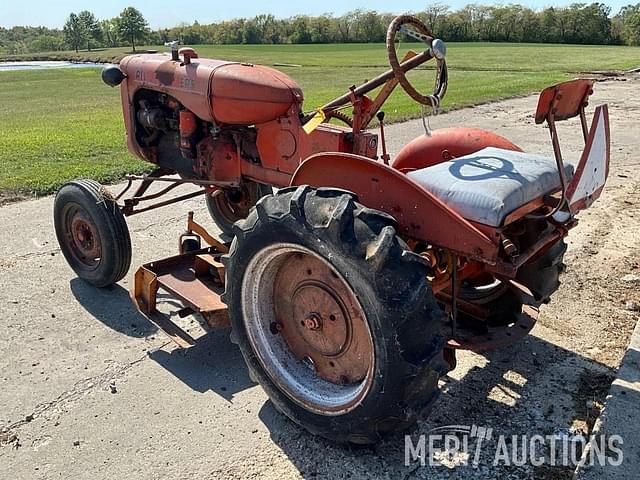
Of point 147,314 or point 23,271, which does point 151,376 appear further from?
point 23,271

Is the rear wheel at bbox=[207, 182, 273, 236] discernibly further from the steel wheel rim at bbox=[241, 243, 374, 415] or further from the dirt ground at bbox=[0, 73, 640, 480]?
the steel wheel rim at bbox=[241, 243, 374, 415]

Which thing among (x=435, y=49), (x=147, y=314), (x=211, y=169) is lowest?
(x=147, y=314)

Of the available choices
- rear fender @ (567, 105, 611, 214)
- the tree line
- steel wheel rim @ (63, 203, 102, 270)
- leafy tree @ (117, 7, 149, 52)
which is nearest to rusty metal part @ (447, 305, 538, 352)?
rear fender @ (567, 105, 611, 214)

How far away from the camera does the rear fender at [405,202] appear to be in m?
2.39

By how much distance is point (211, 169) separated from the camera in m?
4.29

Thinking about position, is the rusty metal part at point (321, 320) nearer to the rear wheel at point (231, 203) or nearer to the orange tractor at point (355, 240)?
the orange tractor at point (355, 240)

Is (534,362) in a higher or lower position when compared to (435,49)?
lower

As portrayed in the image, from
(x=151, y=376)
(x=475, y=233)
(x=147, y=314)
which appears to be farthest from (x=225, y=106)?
(x=475, y=233)

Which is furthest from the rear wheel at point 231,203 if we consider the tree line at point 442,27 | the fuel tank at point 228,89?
the tree line at point 442,27

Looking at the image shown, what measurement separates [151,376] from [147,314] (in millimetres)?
453

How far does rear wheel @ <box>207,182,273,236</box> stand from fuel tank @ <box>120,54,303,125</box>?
1034 mm

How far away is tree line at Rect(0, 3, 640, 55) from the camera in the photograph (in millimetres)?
56684

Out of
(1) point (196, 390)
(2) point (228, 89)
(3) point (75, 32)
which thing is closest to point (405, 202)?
(1) point (196, 390)

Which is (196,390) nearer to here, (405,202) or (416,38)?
(405,202)
